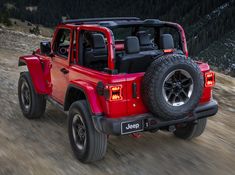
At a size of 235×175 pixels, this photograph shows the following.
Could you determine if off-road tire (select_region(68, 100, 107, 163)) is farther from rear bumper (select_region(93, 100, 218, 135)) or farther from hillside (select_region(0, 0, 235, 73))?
hillside (select_region(0, 0, 235, 73))

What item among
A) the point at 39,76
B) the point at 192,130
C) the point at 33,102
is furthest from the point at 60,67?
the point at 192,130

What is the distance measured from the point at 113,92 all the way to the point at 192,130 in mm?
1767

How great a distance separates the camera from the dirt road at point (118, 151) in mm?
4730

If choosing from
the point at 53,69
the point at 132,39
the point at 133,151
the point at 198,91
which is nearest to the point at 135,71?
the point at 132,39

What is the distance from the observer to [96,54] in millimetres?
5379

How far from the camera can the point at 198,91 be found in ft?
14.8

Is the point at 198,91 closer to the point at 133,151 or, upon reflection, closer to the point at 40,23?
the point at 133,151

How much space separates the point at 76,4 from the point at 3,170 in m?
195

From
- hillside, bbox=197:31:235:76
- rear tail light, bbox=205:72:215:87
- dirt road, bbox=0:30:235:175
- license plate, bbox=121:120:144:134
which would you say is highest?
rear tail light, bbox=205:72:215:87

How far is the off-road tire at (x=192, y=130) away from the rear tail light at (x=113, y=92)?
150 centimetres


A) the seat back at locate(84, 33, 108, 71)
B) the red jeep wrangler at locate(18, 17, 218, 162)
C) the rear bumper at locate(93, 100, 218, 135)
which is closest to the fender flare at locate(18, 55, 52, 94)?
the red jeep wrangler at locate(18, 17, 218, 162)

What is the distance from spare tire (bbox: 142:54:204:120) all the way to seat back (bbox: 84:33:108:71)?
1.16 metres

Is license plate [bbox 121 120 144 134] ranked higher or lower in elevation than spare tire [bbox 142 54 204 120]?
lower

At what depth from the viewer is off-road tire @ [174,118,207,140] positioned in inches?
213
